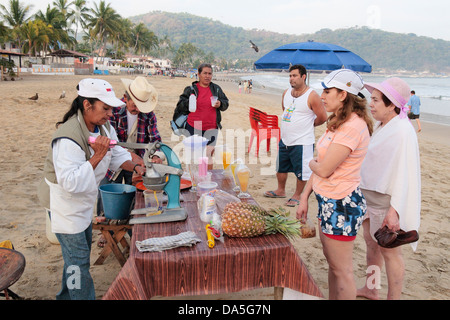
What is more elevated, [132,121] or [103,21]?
[103,21]

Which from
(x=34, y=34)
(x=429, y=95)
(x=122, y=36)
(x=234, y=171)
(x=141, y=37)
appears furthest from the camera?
(x=141, y=37)

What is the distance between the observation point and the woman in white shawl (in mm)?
2234

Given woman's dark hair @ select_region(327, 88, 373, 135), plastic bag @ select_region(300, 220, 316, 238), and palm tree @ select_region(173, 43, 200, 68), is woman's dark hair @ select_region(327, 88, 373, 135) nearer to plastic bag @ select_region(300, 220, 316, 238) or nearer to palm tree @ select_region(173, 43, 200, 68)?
plastic bag @ select_region(300, 220, 316, 238)

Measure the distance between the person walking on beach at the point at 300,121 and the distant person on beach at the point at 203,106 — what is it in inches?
42.3

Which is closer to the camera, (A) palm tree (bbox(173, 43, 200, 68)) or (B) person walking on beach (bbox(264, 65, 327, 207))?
(B) person walking on beach (bbox(264, 65, 327, 207))

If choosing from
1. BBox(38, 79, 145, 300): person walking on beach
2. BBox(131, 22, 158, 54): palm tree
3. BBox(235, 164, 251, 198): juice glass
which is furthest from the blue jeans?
BBox(131, 22, 158, 54): palm tree

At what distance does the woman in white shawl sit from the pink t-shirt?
0.34 m

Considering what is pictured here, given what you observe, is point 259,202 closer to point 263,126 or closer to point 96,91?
point 263,126

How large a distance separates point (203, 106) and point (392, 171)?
3.23m

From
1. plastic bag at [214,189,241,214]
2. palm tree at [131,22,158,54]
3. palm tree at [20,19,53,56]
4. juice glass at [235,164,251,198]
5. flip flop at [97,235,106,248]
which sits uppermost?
palm tree at [131,22,158,54]

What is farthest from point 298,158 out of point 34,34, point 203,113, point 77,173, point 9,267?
point 34,34

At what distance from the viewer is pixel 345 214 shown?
210cm

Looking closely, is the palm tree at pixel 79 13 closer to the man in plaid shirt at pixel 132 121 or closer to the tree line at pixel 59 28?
the tree line at pixel 59 28

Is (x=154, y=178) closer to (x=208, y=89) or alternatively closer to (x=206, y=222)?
(x=206, y=222)
